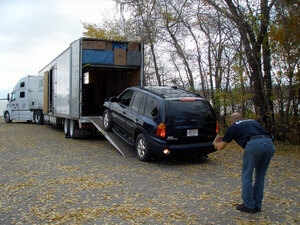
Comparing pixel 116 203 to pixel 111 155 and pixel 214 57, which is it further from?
pixel 214 57

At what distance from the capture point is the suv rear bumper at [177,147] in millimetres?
7062

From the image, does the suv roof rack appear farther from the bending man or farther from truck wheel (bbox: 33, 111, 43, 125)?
truck wheel (bbox: 33, 111, 43, 125)

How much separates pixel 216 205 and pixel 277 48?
24.9ft

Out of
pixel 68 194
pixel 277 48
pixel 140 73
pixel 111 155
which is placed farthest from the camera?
pixel 140 73

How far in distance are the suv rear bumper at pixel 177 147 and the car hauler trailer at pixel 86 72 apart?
3527 millimetres

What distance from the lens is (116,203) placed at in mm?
4773

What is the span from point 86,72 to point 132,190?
9.66m

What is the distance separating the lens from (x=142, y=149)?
7.75 metres

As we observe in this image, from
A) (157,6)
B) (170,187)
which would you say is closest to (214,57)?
(157,6)

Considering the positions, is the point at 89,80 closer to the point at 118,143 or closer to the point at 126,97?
the point at 126,97

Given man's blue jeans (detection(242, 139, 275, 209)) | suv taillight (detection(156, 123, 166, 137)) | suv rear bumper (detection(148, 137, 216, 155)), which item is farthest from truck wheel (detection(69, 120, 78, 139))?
man's blue jeans (detection(242, 139, 275, 209))

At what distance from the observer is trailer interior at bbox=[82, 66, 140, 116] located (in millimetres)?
12391

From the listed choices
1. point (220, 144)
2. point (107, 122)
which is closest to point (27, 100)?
point (107, 122)

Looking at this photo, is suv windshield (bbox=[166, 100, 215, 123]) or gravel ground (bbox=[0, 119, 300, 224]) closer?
gravel ground (bbox=[0, 119, 300, 224])
